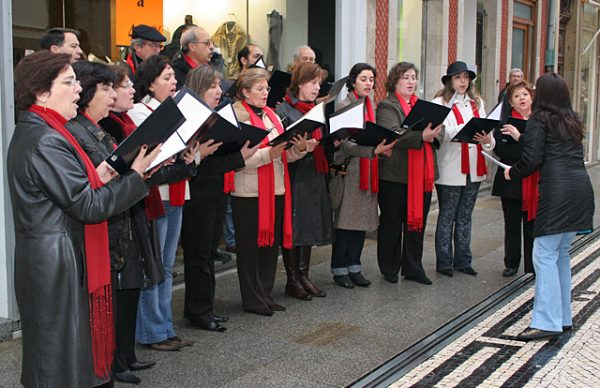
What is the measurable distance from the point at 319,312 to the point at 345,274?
93 centimetres

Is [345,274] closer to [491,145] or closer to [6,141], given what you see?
[491,145]

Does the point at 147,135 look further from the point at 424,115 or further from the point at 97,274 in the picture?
the point at 424,115

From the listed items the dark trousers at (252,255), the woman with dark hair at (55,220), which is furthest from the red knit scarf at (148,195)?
the dark trousers at (252,255)

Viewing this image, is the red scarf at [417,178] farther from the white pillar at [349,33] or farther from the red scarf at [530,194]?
the white pillar at [349,33]

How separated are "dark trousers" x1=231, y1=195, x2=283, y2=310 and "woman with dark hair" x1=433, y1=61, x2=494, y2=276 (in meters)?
1.98

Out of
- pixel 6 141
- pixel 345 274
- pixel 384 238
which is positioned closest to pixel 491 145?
pixel 384 238

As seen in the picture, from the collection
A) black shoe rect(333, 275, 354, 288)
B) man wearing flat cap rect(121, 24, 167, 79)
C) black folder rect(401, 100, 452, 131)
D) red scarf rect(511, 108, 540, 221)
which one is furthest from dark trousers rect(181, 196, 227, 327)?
red scarf rect(511, 108, 540, 221)

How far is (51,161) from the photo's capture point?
331 centimetres

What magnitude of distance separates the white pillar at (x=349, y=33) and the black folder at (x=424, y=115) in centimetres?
306

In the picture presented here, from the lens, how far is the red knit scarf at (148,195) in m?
4.64

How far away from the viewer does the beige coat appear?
5.98 meters

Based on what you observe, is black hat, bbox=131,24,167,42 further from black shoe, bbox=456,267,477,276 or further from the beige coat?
black shoe, bbox=456,267,477,276

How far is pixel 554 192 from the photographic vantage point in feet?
18.9

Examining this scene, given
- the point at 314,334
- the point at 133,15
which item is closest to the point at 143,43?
the point at 133,15
